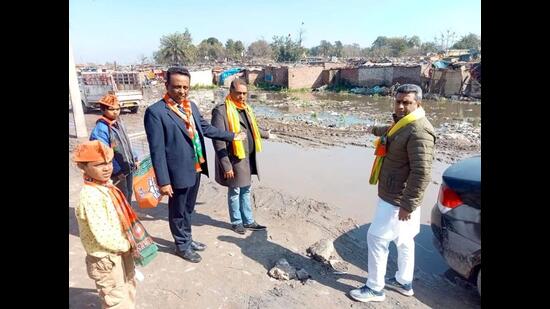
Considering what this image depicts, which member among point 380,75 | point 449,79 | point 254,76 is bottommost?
point 449,79

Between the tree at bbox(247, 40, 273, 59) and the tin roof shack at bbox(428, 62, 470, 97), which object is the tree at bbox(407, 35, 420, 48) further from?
the tin roof shack at bbox(428, 62, 470, 97)

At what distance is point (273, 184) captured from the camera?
6551 mm

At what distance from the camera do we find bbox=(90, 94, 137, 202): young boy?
3.46 m

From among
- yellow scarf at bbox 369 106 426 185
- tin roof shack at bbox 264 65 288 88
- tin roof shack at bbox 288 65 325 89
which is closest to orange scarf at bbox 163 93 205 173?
yellow scarf at bbox 369 106 426 185

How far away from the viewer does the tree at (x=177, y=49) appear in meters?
55.4

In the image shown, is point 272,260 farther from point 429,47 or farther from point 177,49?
point 429,47

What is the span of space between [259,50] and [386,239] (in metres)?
74.9

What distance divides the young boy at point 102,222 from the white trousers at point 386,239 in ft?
6.27

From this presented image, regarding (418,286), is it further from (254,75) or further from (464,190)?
(254,75)

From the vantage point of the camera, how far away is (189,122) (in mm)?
3248

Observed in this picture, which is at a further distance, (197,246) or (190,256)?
(197,246)

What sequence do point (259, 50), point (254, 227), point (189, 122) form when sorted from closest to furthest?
point (189, 122)
point (254, 227)
point (259, 50)

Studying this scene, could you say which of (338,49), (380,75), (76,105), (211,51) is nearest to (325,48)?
(338,49)
